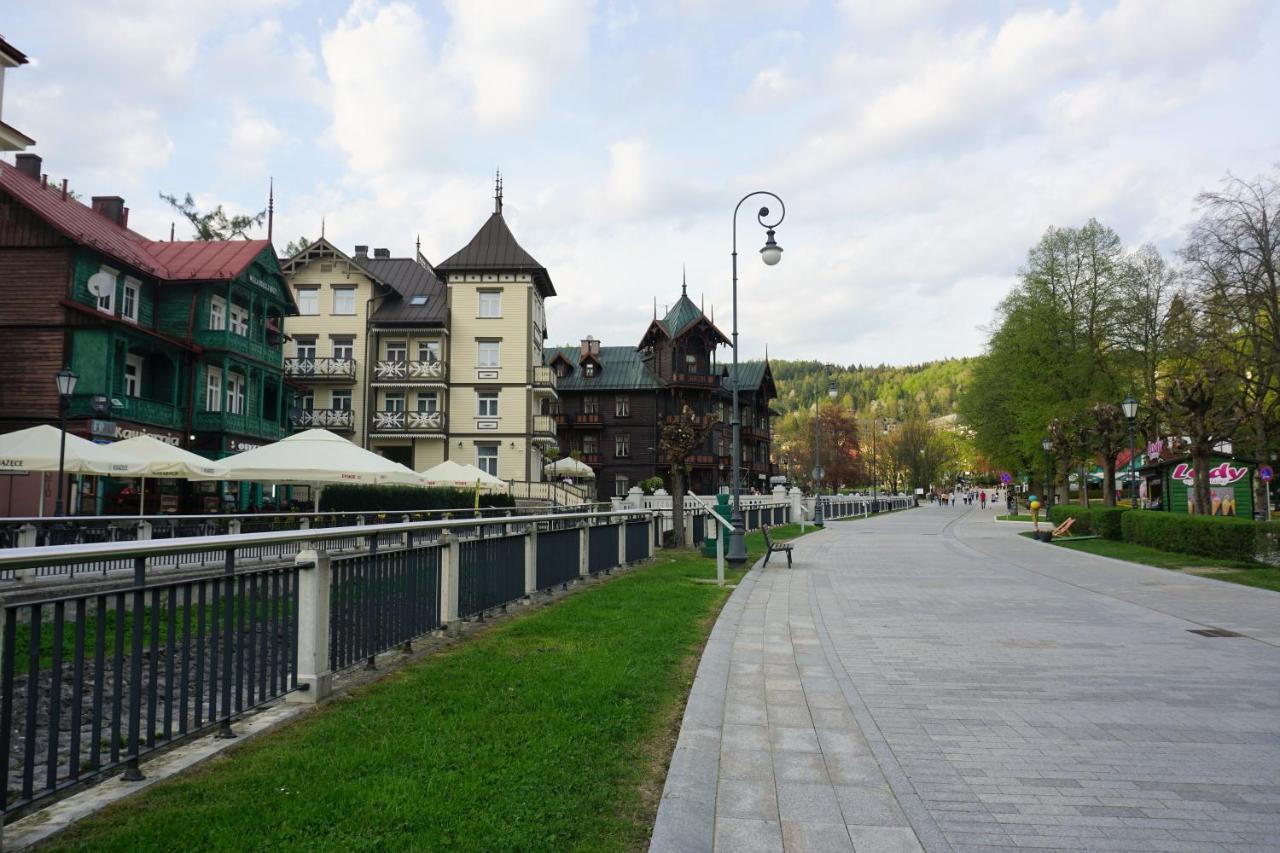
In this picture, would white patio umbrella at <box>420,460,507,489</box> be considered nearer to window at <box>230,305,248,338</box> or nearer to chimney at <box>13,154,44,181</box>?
window at <box>230,305,248,338</box>

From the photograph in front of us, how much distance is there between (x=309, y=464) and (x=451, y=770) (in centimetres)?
1437

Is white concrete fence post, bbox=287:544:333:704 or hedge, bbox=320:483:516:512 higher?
hedge, bbox=320:483:516:512

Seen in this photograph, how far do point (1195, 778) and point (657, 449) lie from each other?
50729 mm

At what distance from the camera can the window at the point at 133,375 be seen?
29.3 m

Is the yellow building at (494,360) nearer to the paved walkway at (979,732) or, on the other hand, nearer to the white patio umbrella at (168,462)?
the white patio umbrella at (168,462)

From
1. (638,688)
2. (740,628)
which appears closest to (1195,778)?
(638,688)

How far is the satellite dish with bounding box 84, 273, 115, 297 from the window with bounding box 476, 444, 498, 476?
1853 centimetres

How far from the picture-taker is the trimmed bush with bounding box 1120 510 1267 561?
17.7m

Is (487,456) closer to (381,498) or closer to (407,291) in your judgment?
(407,291)

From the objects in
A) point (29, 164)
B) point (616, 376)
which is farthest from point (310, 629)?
point (616, 376)

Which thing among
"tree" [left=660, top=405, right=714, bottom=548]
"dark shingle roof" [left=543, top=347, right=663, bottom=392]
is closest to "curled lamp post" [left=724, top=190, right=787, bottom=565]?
"tree" [left=660, top=405, right=714, bottom=548]

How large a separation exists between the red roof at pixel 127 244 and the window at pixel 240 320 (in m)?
2.26

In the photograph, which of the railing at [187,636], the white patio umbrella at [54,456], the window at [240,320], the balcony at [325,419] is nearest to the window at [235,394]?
the window at [240,320]

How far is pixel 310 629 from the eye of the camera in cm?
559
